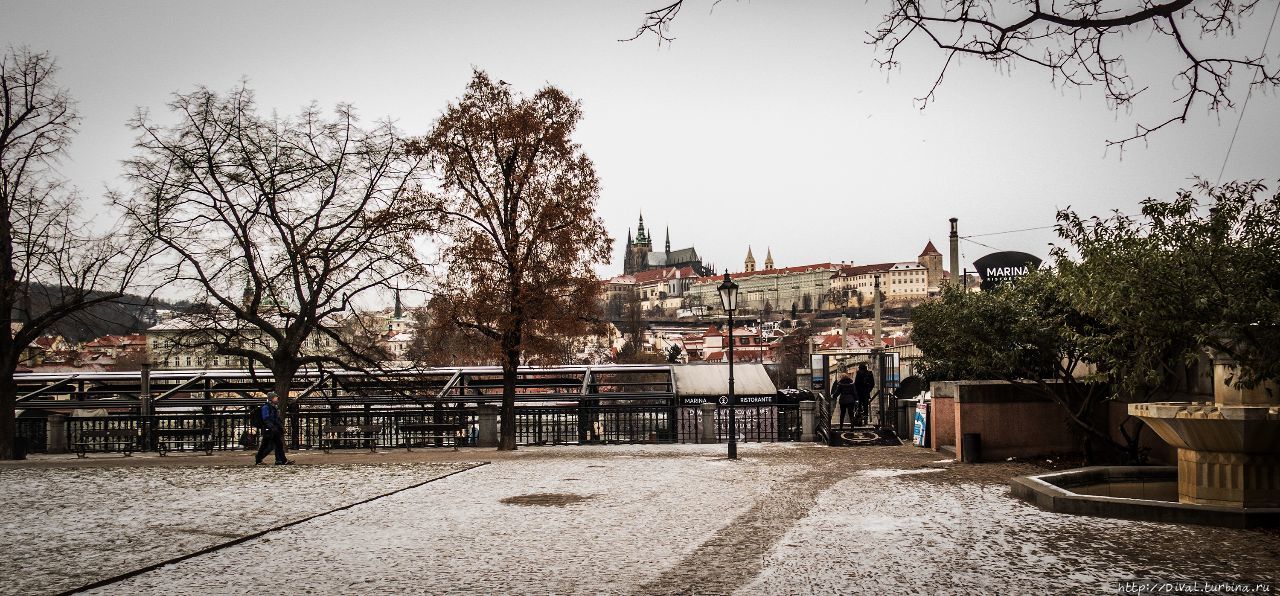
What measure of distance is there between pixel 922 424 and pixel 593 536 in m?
13.2

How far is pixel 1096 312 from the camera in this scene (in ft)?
44.3

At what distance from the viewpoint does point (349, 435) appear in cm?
2422

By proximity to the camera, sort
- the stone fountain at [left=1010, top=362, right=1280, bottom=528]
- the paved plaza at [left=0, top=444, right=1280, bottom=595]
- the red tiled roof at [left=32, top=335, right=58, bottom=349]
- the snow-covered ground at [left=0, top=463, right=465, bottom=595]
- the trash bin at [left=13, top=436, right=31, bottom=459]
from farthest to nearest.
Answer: the red tiled roof at [left=32, top=335, right=58, bottom=349], the trash bin at [left=13, top=436, right=31, bottom=459], the stone fountain at [left=1010, top=362, right=1280, bottom=528], the snow-covered ground at [left=0, top=463, right=465, bottom=595], the paved plaza at [left=0, top=444, right=1280, bottom=595]

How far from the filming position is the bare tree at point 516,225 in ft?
75.7

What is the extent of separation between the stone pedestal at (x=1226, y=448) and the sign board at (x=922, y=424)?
1055 centimetres

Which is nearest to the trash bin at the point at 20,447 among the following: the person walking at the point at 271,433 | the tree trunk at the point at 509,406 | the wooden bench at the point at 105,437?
the wooden bench at the point at 105,437

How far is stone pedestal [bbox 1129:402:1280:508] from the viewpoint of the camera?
373 inches

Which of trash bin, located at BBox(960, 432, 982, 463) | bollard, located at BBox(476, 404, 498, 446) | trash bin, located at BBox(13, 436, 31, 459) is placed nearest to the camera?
trash bin, located at BBox(960, 432, 982, 463)

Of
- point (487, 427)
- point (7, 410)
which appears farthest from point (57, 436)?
point (487, 427)

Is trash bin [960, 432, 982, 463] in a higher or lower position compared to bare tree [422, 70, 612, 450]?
lower

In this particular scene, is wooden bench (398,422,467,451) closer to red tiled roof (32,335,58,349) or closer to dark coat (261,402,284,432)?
dark coat (261,402,284,432)

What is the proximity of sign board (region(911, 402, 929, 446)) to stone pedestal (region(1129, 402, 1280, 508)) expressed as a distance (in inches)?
415

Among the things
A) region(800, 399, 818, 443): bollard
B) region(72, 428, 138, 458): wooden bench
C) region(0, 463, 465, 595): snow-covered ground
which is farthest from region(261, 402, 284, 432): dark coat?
region(800, 399, 818, 443): bollard

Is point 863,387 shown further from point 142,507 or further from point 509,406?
point 142,507
